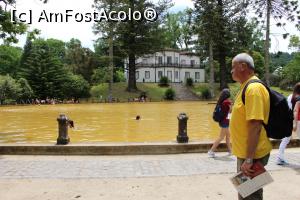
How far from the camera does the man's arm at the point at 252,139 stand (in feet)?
13.0

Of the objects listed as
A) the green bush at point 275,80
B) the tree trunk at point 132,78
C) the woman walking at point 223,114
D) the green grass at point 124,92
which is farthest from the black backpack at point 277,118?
the green bush at point 275,80

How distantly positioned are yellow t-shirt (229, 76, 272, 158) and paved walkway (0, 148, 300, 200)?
2482 millimetres

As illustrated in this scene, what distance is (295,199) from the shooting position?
6332 mm

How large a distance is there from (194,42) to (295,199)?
177 ft

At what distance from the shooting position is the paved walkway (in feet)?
22.0

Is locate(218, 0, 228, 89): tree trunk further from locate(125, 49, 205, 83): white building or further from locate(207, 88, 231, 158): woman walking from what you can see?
locate(207, 88, 231, 158): woman walking

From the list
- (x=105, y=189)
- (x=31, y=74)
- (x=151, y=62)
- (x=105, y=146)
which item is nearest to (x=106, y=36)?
(x=31, y=74)

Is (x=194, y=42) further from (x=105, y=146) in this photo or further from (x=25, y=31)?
(x=105, y=146)

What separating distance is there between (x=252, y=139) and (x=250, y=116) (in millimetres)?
215

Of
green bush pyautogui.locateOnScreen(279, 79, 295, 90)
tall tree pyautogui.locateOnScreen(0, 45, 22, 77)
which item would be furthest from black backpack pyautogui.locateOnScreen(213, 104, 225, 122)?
tall tree pyautogui.locateOnScreen(0, 45, 22, 77)

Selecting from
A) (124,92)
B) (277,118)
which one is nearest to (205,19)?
(124,92)

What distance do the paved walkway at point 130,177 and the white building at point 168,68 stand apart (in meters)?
66.3

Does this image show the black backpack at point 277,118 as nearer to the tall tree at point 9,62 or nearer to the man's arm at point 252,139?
the man's arm at point 252,139

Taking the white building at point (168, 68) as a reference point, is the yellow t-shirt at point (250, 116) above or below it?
below
